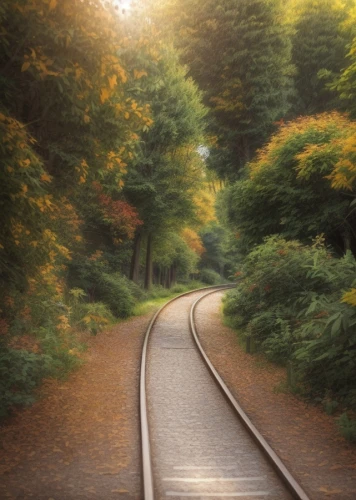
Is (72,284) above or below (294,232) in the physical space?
below

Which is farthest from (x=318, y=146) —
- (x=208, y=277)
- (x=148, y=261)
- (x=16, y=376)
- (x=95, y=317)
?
(x=208, y=277)

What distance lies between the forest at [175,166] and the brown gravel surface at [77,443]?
61 cm

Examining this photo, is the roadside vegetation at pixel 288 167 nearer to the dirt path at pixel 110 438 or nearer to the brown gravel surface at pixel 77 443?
the dirt path at pixel 110 438

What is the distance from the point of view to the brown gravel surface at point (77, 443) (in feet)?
17.5

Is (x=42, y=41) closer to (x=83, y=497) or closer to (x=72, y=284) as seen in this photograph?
(x=83, y=497)

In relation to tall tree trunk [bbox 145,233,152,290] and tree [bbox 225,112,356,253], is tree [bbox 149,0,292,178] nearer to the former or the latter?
tree [bbox 225,112,356,253]

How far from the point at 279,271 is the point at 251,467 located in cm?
763

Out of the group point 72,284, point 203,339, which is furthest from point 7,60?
point 72,284

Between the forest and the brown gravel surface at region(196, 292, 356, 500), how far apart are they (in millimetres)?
439

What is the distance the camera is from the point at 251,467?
19.4ft

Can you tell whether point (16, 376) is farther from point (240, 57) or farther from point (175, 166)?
point (175, 166)

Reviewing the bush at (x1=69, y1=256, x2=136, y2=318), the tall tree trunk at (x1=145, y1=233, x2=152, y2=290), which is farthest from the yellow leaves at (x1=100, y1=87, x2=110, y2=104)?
the tall tree trunk at (x1=145, y1=233, x2=152, y2=290)

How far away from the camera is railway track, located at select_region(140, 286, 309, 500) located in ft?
17.4

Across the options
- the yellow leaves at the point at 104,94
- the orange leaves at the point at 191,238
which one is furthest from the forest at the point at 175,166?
the orange leaves at the point at 191,238
